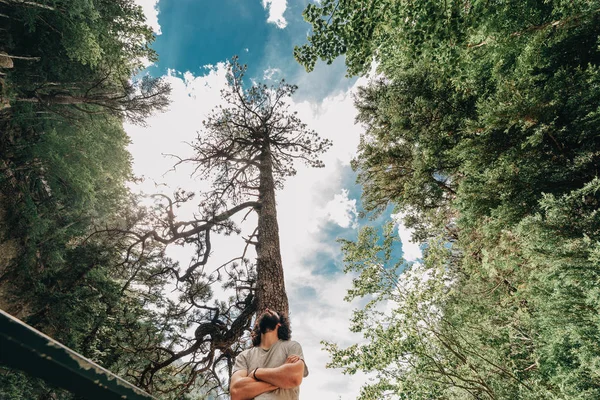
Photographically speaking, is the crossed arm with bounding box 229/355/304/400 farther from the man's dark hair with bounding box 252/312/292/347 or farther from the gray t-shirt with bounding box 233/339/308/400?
the man's dark hair with bounding box 252/312/292/347

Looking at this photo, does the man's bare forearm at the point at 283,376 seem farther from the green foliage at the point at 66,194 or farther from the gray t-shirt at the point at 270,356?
the green foliage at the point at 66,194

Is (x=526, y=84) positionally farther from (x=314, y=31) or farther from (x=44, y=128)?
(x=44, y=128)

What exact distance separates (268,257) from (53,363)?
466 centimetres

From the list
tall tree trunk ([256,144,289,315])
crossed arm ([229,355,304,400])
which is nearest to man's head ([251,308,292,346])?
crossed arm ([229,355,304,400])

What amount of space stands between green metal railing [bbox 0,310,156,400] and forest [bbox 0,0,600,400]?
3929mm

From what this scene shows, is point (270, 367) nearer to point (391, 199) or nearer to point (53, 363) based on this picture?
point (53, 363)

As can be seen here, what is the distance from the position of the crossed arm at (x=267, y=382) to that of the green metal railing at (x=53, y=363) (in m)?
1.82

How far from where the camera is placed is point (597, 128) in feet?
12.9

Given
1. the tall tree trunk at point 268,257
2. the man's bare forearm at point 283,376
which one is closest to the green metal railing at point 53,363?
the man's bare forearm at point 283,376

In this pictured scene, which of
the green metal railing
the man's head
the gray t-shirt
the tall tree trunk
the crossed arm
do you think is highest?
the tall tree trunk

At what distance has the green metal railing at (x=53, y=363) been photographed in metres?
0.44

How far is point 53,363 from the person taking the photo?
0.47 meters

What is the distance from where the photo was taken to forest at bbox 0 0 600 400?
3.74 m

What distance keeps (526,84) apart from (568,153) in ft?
4.57
